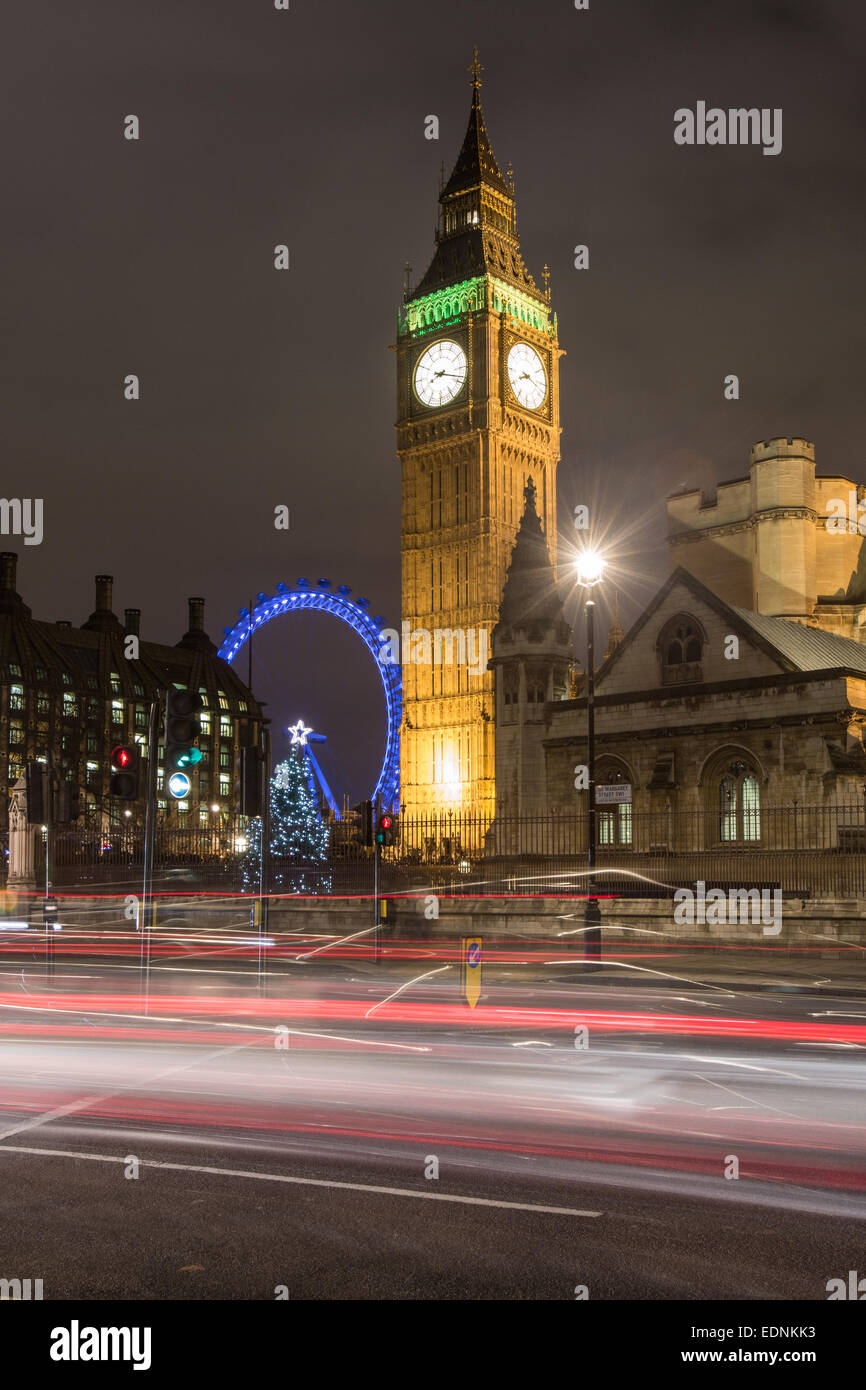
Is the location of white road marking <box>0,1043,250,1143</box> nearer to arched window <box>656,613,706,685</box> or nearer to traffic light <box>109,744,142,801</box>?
traffic light <box>109,744,142,801</box>

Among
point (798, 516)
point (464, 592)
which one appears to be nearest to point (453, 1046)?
point (798, 516)

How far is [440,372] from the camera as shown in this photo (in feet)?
324

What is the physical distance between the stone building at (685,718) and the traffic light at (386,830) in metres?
7.58

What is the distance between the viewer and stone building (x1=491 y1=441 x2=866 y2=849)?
36625 mm

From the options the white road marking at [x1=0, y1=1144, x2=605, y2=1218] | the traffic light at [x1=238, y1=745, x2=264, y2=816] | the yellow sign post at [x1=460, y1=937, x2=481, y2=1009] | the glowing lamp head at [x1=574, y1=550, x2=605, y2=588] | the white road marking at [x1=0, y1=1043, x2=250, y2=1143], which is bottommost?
the yellow sign post at [x1=460, y1=937, x2=481, y2=1009]

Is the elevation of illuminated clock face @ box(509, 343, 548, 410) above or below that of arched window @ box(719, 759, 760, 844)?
above

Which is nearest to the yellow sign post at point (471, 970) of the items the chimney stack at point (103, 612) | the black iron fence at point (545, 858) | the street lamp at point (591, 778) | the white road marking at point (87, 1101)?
the street lamp at point (591, 778)

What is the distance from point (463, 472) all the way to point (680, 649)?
186 feet

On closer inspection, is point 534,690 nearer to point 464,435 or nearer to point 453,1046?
point 453,1046

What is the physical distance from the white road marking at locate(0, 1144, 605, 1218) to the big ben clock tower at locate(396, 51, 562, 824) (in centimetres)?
8081

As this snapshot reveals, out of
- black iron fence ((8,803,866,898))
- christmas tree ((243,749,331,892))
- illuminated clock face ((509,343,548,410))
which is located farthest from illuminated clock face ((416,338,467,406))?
black iron fence ((8,803,866,898))

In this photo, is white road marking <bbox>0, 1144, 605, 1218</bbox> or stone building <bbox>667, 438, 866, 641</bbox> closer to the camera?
white road marking <bbox>0, 1144, 605, 1218</bbox>

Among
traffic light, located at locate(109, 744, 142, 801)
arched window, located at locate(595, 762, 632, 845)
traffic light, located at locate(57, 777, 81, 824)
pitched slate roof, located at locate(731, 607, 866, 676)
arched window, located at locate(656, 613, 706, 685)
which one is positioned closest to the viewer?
traffic light, located at locate(109, 744, 142, 801)
